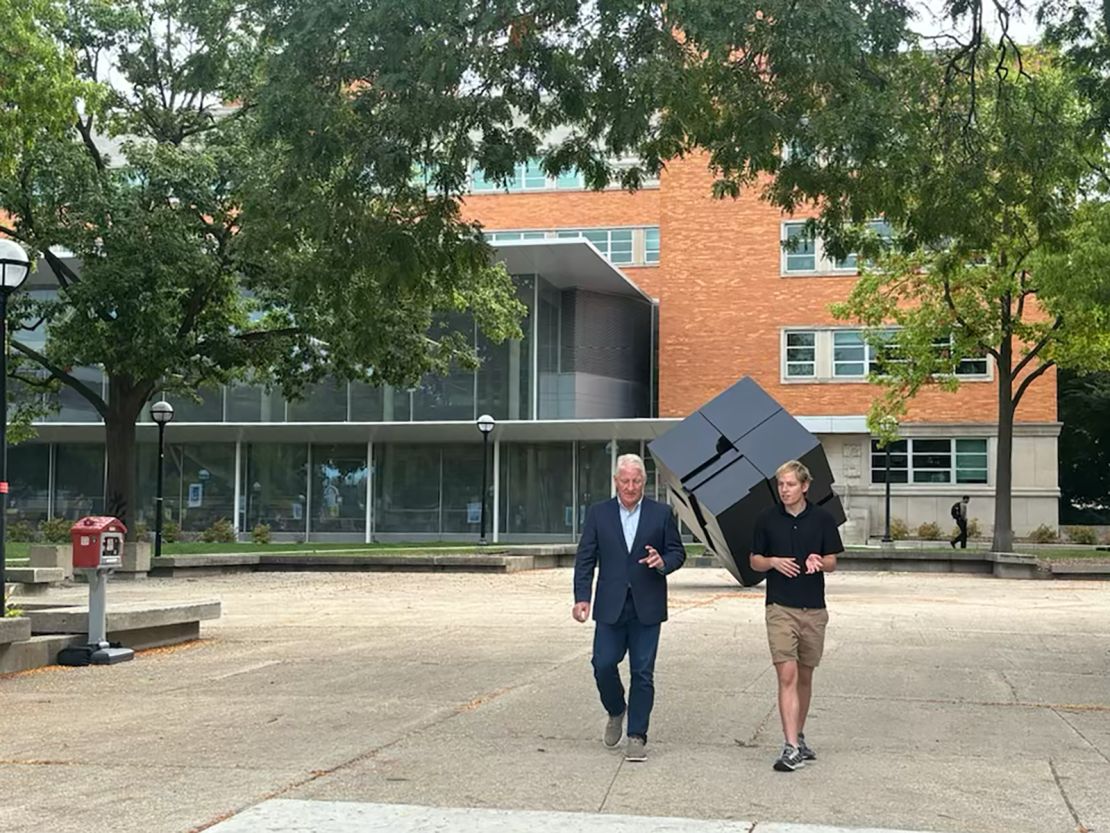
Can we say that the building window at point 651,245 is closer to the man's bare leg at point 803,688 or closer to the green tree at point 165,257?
the green tree at point 165,257

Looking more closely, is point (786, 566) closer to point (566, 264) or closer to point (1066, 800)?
point (1066, 800)

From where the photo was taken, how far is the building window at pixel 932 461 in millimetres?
43875

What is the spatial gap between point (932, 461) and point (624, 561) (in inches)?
1506

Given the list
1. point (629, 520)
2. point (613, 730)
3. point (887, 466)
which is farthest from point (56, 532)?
point (629, 520)

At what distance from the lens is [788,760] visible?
7.26 metres

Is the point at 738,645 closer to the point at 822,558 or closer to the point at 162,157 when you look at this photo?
the point at 822,558

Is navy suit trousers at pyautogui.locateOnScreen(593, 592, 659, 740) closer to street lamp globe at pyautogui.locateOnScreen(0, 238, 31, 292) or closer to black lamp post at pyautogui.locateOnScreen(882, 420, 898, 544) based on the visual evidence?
street lamp globe at pyautogui.locateOnScreen(0, 238, 31, 292)

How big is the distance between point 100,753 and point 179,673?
153 inches

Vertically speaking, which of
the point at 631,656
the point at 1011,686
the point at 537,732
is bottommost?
the point at 1011,686

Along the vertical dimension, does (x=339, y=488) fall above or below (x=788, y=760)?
above

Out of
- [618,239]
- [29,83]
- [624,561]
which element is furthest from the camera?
[618,239]

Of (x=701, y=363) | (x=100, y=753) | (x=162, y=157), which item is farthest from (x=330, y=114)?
(x=701, y=363)

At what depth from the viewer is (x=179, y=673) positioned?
1168cm

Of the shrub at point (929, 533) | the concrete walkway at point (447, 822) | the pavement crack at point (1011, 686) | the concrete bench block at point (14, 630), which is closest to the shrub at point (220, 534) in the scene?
the shrub at point (929, 533)
